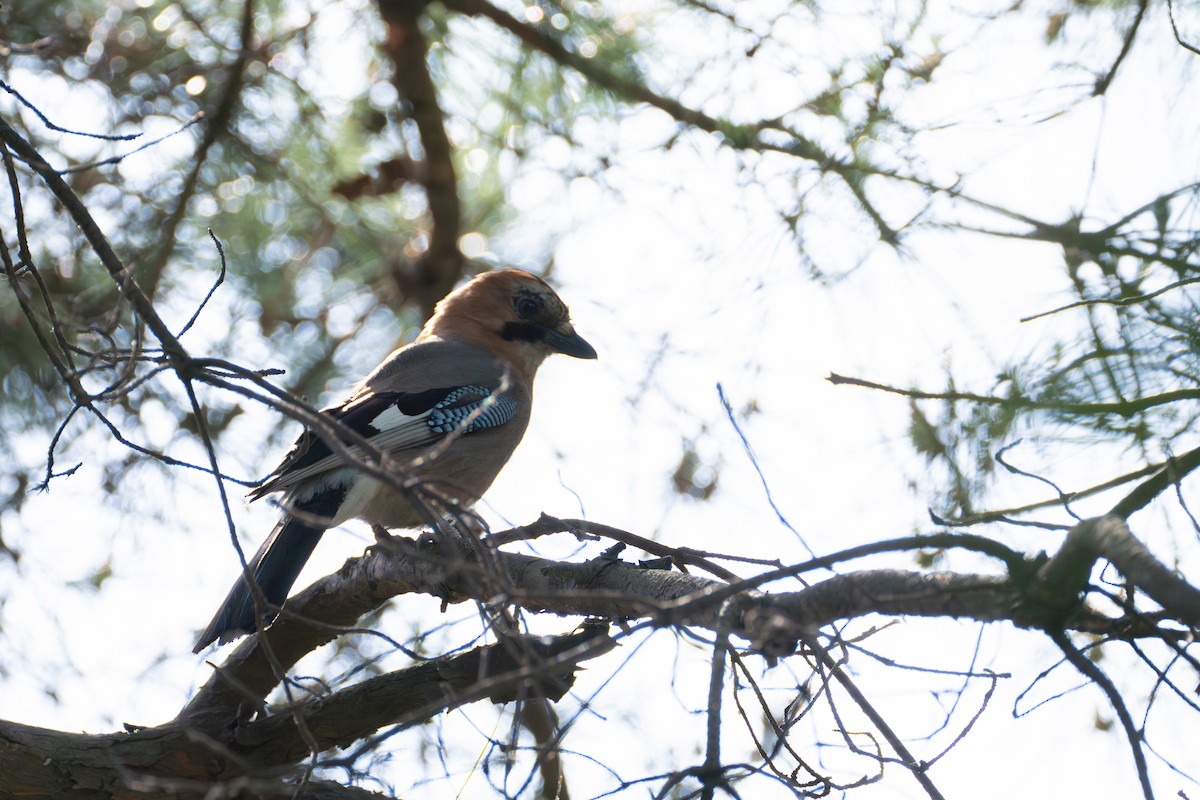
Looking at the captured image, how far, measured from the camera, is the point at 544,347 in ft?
15.7

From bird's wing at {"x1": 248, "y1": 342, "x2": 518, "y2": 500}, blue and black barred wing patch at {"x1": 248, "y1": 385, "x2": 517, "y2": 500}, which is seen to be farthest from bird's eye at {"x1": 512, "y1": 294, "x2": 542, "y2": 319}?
blue and black barred wing patch at {"x1": 248, "y1": 385, "x2": 517, "y2": 500}

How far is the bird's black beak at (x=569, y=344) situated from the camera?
469 cm

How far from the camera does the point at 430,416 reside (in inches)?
153

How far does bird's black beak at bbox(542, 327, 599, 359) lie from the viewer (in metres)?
4.69

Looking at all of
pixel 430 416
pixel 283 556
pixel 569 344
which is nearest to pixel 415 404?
pixel 430 416

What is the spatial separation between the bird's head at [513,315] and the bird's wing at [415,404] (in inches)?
10.3

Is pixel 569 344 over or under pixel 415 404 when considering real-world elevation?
over

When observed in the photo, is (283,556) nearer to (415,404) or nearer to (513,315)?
(415,404)

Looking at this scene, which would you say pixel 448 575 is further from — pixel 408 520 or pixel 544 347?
pixel 544 347

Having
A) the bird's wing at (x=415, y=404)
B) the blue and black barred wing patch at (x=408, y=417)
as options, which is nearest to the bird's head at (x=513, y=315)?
the bird's wing at (x=415, y=404)

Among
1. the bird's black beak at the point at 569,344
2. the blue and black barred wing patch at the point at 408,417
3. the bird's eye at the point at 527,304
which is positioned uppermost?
the bird's eye at the point at 527,304

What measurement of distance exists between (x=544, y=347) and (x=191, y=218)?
1.39 metres

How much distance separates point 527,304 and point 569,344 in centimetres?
23

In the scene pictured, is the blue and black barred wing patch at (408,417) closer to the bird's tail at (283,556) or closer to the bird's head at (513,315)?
the bird's tail at (283,556)
